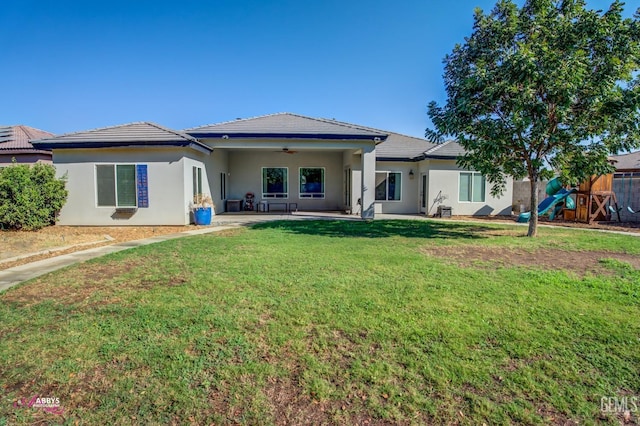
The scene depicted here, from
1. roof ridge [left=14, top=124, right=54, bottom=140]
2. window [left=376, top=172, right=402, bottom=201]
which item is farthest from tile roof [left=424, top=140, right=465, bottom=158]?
roof ridge [left=14, top=124, right=54, bottom=140]

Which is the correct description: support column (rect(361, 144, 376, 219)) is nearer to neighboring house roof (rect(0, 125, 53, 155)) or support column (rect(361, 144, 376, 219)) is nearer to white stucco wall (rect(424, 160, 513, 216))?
white stucco wall (rect(424, 160, 513, 216))

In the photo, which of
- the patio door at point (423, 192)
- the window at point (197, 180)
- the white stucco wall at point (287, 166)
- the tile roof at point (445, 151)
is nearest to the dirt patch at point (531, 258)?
the tile roof at point (445, 151)

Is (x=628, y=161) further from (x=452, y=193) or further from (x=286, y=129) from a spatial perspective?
(x=286, y=129)

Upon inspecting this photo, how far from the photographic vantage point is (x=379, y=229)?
12.3 m

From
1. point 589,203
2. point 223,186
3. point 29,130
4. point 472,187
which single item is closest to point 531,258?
point 589,203

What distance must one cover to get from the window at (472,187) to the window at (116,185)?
1541cm

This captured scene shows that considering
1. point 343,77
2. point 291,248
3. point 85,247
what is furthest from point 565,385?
point 343,77

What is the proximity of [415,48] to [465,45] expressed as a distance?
504 cm

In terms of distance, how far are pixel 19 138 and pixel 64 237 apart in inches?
535

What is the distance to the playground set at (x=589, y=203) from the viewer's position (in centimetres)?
1565

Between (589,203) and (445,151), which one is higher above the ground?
(445,151)

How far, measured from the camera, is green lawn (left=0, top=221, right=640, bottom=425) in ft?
8.89

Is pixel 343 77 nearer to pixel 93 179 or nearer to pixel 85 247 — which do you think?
pixel 93 179

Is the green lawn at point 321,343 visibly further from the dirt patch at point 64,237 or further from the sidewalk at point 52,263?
the dirt patch at point 64,237
